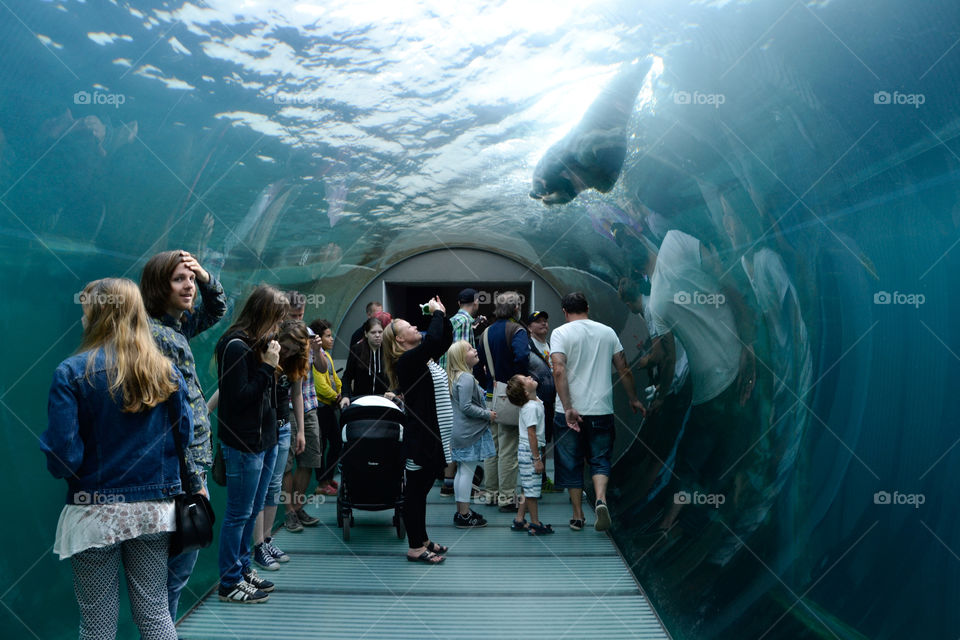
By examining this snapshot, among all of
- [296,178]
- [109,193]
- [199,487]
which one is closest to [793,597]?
[199,487]

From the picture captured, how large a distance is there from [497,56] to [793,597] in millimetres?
5593

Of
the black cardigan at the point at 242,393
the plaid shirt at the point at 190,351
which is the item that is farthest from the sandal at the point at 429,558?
the plaid shirt at the point at 190,351

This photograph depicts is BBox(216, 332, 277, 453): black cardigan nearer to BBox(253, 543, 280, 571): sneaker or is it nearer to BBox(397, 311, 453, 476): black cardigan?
BBox(397, 311, 453, 476): black cardigan

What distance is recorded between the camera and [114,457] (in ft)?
8.13

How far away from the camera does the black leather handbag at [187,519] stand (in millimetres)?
2615

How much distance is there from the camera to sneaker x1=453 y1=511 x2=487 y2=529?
6.17 m

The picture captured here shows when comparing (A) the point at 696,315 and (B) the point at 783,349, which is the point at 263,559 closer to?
(B) the point at 783,349

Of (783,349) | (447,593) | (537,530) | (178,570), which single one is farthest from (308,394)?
(783,349)

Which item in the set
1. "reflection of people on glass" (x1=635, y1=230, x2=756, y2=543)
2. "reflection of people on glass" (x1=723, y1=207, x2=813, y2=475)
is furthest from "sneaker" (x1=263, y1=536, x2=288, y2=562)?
"reflection of people on glass" (x1=723, y1=207, x2=813, y2=475)

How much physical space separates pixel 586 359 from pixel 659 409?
1885 mm

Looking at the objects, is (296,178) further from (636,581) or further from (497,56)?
(636,581)

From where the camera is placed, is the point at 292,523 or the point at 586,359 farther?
the point at 292,523

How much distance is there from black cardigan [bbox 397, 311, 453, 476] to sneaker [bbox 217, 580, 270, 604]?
1423 mm

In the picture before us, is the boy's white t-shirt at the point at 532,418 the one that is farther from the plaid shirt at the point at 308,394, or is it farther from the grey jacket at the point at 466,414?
the plaid shirt at the point at 308,394
